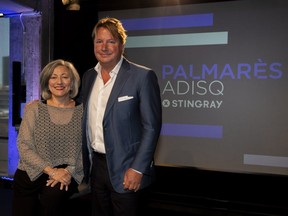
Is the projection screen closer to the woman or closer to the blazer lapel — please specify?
the woman

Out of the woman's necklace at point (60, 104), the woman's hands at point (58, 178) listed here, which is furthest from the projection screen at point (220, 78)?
the woman's hands at point (58, 178)

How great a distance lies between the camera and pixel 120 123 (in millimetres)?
1821

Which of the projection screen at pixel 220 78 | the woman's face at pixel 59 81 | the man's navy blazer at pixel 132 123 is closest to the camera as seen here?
the man's navy blazer at pixel 132 123

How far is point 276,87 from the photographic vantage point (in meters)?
3.71

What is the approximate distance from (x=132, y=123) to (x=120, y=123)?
0.07m

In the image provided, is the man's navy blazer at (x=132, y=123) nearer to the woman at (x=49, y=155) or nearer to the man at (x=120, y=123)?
the man at (x=120, y=123)

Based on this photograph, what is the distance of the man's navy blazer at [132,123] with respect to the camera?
1787mm

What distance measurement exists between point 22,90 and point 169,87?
6.50 feet

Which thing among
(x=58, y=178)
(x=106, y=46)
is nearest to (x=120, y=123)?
(x=106, y=46)

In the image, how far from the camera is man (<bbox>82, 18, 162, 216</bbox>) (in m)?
1.80

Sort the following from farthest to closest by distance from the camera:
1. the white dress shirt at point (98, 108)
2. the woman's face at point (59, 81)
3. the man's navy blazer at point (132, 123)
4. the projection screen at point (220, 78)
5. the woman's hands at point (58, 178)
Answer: the projection screen at point (220, 78) < the woman's face at point (59, 81) < the woman's hands at point (58, 178) < the white dress shirt at point (98, 108) < the man's navy blazer at point (132, 123)

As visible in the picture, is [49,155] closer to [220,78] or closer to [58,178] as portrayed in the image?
[58,178]

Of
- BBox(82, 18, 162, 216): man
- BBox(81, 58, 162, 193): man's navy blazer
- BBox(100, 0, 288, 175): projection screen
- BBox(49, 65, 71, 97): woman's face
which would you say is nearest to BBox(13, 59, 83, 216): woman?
BBox(49, 65, 71, 97): woman's face

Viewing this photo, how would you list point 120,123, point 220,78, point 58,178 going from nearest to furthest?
point 120,123 < point 58,178 < point 220,78
